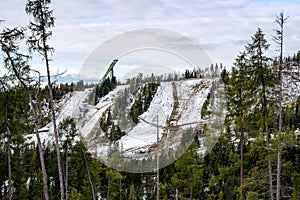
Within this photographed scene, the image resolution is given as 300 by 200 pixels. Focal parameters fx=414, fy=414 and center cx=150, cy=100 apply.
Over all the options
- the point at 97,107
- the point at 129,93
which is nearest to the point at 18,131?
the point at 97,107

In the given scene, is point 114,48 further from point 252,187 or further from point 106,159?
point 106,159

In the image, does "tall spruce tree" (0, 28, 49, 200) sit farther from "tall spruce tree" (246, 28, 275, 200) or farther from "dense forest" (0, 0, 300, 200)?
"tall spruce tree" (246, 28, 275, 200)

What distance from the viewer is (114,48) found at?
86.2 feet

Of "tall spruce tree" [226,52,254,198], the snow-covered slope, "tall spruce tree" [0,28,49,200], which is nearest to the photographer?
"tall spruce tree" [0,28,49,200]

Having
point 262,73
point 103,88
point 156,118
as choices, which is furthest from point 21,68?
point 156,118

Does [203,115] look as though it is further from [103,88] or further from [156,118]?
[156,118]

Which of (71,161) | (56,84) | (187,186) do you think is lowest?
(187,186)

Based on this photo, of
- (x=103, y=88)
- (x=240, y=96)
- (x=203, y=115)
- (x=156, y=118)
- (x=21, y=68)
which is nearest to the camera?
(x=21, y=68)

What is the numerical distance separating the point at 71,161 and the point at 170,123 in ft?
141

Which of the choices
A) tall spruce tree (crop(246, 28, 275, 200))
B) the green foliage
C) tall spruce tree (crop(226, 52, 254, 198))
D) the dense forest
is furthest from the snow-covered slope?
tall spruce tree (crop(246, 28, 275, 200))

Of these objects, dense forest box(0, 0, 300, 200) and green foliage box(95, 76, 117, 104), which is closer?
dense forest box(0, 0, 300, 200)

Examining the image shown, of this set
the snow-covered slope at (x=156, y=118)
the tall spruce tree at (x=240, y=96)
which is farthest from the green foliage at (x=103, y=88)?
the tall spruce tree at (x=240, y=96)

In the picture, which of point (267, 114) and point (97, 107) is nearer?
point (267, 114)

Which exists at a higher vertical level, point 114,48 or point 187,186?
point 114,48
